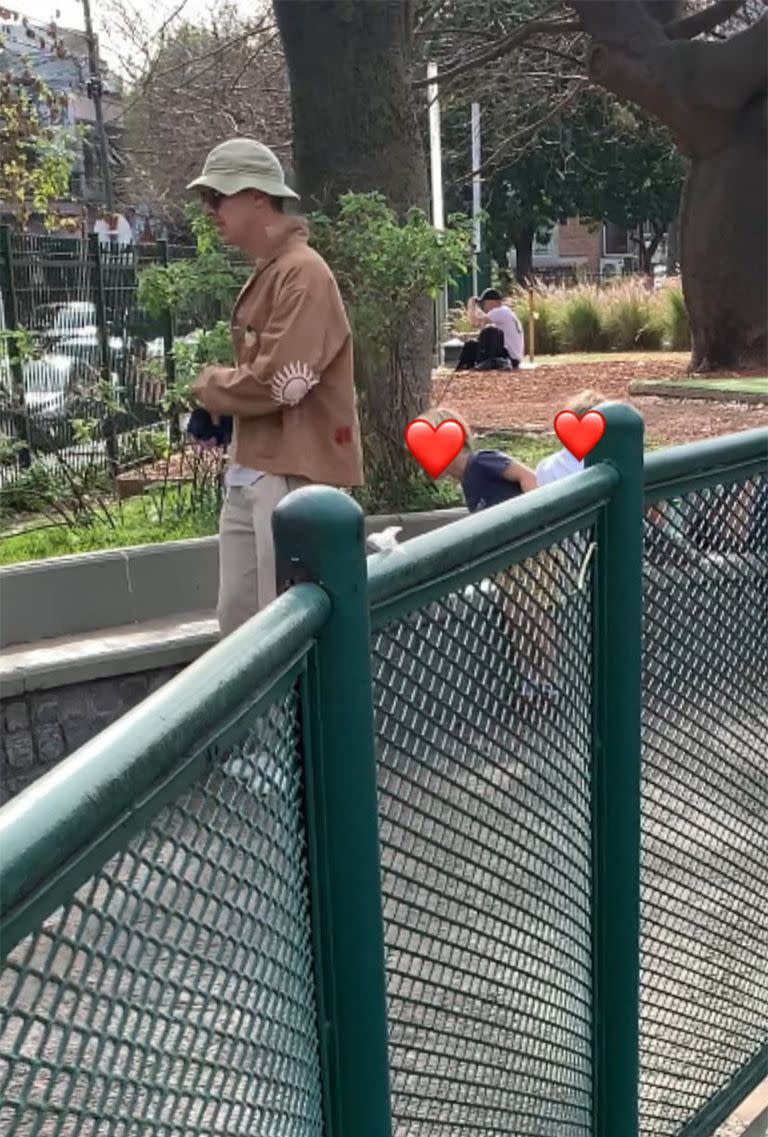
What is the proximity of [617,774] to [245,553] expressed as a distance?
2681mm

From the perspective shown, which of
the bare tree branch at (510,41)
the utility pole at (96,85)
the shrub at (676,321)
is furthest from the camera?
the utility pole at (96,85)

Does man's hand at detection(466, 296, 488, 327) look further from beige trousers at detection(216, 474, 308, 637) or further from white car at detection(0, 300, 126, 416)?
beige trousers at detection(216, 474, 308, 637)

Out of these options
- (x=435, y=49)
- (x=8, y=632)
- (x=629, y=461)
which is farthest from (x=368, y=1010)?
(x=435, y=49)

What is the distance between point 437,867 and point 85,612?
4.65 metres

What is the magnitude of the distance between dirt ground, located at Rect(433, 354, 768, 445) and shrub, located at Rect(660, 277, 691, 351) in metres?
1.67

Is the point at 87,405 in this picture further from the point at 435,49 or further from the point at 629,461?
the point at 435,49

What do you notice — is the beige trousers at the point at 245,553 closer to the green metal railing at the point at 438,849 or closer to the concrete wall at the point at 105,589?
the concrete wall at the point at 105,589

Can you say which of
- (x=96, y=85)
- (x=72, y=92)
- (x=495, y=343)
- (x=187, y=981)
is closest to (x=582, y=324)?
(x=495, y=343)

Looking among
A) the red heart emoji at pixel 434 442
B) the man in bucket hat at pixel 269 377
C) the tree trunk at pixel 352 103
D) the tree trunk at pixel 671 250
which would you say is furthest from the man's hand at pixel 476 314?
the tree trunk at pixel 671 250

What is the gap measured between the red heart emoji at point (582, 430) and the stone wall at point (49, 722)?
262cm

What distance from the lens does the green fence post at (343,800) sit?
5.26 ft

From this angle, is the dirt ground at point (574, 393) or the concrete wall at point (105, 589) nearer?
the concrete wall at point (105, 589)

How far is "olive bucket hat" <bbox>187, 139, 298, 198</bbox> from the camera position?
15.5 feet

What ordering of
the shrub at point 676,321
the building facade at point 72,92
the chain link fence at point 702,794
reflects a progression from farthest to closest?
the shrub at point 676,321 < the building facade at point 72,92 < the chain link fence at point 702,794
